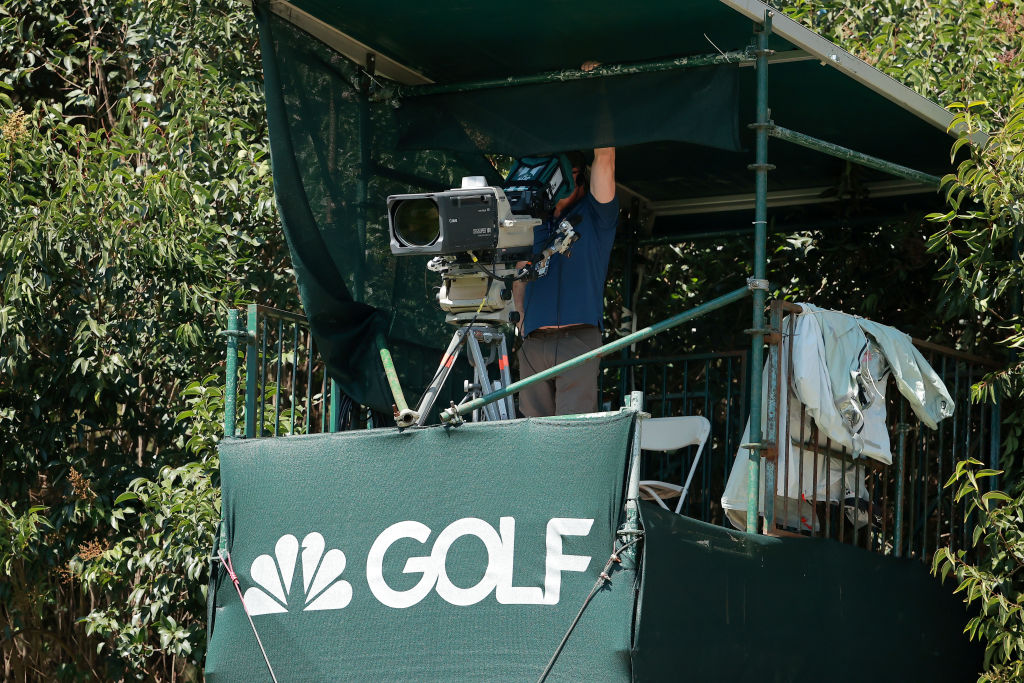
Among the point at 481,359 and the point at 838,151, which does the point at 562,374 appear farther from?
the point at 838,151

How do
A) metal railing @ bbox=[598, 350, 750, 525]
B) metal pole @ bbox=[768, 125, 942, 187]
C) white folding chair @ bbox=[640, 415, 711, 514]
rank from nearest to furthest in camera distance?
1. metal pole @ bbox=[768, 125, 942, 187]
2. white folding chair @ bbox=[640, 415, 711, 514]
3. metal railing @ bbox=[598, 350, 750, 525]

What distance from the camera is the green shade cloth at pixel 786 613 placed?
523 cm

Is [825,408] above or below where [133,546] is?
above

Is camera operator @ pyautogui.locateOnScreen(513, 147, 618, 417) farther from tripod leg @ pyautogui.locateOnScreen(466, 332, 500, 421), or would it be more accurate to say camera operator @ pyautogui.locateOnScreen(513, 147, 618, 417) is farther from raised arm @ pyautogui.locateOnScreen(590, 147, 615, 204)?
tripod leg @ pyautogui.locateOnScreen(466, 332, 500, 421)

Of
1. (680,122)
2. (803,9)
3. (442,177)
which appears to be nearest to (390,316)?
(442,177)

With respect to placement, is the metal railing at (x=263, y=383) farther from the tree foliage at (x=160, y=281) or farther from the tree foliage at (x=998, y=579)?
the tree foliage at (x=998, y=579)

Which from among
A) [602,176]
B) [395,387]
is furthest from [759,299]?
[395,387]

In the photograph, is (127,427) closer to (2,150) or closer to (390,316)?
(2,150)

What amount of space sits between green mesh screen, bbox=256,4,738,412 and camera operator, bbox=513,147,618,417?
0.87 feet

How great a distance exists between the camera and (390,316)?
696 centimetres

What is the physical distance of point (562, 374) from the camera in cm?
657

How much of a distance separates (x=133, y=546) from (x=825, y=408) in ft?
13.9

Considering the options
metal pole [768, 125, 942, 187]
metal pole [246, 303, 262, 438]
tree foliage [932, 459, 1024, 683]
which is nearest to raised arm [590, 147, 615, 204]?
metal pole [768, 125, 942, 187]

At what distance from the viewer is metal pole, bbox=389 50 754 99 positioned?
20.9 ft
